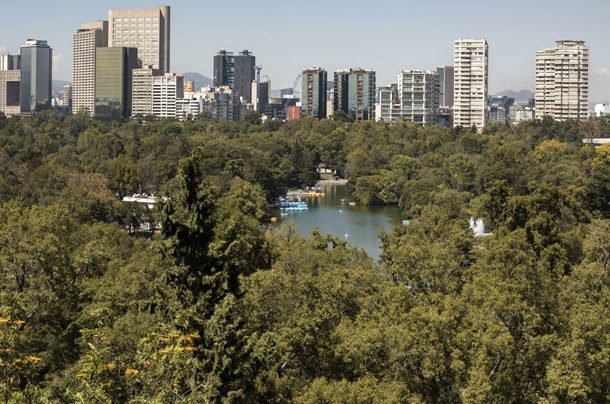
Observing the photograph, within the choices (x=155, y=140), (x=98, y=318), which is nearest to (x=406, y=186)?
(x=155, y=140)

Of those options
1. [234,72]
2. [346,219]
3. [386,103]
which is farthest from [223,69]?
[346,219]

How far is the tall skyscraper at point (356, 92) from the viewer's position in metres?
73.6

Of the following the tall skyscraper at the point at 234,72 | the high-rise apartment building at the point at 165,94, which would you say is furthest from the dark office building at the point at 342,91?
the tall skyscraper at the point at 234,72

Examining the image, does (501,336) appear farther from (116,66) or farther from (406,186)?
(116,66)

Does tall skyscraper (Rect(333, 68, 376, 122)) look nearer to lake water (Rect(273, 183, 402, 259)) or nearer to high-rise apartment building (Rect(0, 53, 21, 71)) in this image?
lake water (Rect(273, 183, 402, 259))

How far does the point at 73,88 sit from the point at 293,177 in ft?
151

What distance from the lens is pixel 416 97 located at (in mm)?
67750

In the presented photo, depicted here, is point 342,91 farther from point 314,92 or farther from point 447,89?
point 447,89

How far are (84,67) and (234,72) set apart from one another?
25095 mm

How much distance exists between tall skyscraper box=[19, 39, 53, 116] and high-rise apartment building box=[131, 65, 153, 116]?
771 inches

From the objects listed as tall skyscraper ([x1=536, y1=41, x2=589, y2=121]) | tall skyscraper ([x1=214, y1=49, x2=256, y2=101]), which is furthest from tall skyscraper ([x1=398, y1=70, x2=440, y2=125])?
tall skyscraper ([x1=214, y1=49, x2=256, y2=101])

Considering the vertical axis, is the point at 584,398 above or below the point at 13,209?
below

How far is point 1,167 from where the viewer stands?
26.9m

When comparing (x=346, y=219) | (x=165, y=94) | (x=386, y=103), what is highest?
(x=165, y=94)
